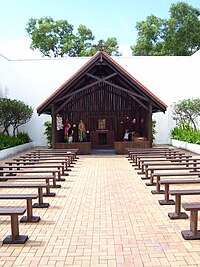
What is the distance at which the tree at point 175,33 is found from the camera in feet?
112

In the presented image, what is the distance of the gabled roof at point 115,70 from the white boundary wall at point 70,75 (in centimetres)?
666

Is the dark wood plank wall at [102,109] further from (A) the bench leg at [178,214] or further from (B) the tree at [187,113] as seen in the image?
(A) the bench leg at [178,214]

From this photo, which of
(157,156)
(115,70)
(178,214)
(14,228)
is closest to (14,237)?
(14,228)

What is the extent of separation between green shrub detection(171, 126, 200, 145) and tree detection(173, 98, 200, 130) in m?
0.51

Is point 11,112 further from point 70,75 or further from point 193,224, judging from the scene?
point 193,224

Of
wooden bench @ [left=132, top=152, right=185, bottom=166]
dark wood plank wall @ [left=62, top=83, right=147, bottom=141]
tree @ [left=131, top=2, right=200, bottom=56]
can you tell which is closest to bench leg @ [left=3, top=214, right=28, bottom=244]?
wooden bench @ [left=132, top=152, right=185, bottom=166]

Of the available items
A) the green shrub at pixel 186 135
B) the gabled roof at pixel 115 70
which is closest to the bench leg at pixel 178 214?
the gabled roof at pixel 115 70

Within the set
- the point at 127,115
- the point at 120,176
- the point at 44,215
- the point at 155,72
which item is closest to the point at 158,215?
the point at 44,215

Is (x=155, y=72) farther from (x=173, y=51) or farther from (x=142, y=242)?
(x=142, y=242)

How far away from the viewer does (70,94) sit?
16188 millimetres

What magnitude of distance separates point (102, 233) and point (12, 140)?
1433cm

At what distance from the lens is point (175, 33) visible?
3450 centimetres

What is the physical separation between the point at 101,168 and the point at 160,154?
273 cm

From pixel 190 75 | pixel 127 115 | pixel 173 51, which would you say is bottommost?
pixel 127 115
